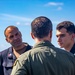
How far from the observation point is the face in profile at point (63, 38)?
5.58 meters

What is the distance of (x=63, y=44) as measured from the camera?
566cm

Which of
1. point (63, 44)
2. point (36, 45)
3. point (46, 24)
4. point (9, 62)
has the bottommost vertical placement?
point (9, 62)

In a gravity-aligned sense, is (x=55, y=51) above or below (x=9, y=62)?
above

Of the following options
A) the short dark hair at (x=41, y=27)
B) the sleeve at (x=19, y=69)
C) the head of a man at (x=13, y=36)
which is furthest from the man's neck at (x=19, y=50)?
the sleeve at (x=19, y=69)

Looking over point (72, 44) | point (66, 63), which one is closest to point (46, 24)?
point (66, 63)

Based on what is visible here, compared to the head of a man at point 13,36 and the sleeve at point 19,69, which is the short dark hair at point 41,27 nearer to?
the sleeve at point 19,69

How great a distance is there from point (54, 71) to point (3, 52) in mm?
3287

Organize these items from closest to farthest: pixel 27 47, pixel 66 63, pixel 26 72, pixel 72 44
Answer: pixel 26 72
pixel 66 63
pixel 72 44
pixel 27 47

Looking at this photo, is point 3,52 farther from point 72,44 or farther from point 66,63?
point 66,63

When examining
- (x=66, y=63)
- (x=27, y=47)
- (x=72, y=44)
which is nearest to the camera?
(x=66, y=63)

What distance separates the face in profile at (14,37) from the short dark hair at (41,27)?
9.22 feet

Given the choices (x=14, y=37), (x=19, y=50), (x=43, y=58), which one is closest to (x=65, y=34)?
(x=19, y=50)

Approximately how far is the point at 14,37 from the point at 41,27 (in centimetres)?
305

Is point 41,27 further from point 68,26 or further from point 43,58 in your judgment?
point 68,26
